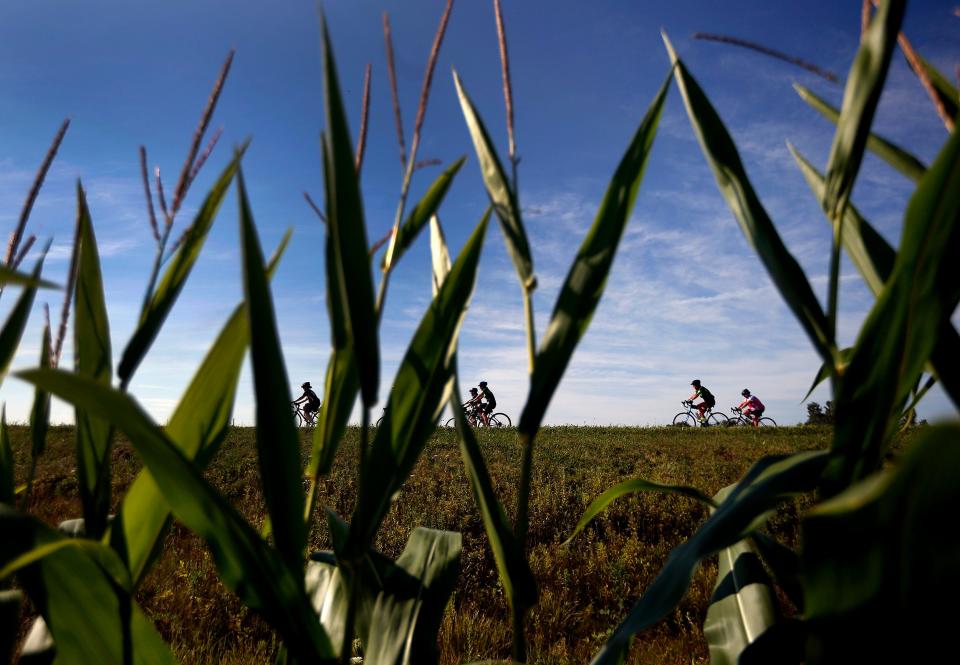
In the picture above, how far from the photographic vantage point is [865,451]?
0.51 metres

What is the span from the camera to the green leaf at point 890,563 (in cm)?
35

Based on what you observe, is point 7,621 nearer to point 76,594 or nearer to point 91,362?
point 76,594

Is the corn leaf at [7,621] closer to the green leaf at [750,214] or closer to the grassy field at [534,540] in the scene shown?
the green leaf at [750,214]

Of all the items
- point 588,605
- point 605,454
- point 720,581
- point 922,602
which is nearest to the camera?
point 922,602

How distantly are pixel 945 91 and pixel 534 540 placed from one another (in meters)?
2.93

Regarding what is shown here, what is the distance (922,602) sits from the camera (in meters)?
0.38

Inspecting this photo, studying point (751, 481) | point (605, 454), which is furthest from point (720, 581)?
→ point (605, 454)

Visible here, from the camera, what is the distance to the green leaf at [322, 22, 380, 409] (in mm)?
481

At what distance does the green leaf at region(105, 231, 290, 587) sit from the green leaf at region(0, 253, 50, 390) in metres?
0.26

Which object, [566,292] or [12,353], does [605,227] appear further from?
[12,353]

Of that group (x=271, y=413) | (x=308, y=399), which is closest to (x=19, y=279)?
(x=271, y=413)

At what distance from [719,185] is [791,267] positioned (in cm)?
14

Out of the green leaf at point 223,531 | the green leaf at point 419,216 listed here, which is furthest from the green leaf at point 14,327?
the green leaf at point 419,216

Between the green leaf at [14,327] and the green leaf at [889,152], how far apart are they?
110cm
